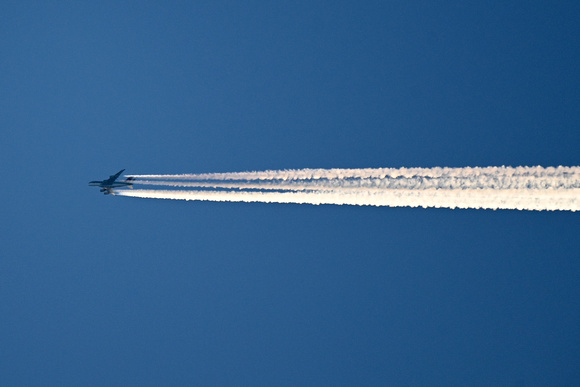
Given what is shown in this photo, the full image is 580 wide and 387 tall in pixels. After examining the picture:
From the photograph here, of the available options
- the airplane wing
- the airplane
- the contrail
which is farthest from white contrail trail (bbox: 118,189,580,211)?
the airplane wing

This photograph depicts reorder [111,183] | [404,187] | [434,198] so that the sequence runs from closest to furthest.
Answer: [434,198] → [404,187] → [111,183]

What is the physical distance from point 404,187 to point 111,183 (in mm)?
3259

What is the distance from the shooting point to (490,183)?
8.73ft

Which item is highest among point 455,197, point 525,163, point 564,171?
point 525,163

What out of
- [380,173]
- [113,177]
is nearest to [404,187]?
[380,173]

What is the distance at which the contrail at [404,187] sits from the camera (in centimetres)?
250

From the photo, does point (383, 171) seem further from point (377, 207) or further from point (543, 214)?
point (543, 214)

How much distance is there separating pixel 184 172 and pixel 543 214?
325 cm

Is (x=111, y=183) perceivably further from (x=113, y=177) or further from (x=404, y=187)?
(x=404, y=187)

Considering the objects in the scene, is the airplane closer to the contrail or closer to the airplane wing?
the airplane wing

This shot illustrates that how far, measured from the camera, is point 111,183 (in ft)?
15.3

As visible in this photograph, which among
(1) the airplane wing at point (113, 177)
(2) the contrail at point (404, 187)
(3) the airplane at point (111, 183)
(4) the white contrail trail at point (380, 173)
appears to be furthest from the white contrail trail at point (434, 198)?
(1) the airplane wing at point (113, 177)

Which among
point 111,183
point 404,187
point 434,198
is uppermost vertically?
point 111,183

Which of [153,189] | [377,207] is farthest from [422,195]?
[153,189]
